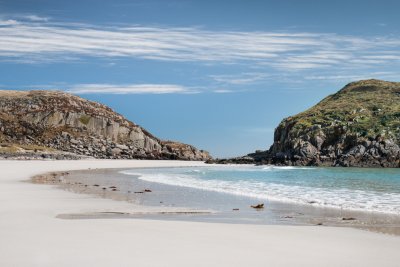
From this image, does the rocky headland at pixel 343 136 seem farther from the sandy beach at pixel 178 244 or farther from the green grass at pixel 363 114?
the sandy beach at pixel 178 244

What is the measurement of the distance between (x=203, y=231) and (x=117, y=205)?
685 cm

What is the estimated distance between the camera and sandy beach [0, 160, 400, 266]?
793 cm

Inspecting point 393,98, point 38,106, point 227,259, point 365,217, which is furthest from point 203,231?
point 38,106

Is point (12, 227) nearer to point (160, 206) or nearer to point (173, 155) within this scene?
point (160, 206)

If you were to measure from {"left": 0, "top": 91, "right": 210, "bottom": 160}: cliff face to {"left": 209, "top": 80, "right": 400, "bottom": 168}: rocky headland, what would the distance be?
94.2ft

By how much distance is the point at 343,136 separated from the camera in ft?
269

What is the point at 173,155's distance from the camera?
117 meters

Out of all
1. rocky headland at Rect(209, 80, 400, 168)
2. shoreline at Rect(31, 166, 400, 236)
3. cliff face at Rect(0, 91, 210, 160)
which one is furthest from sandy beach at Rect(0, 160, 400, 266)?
cliff face at Rect(0, 91, 210, 160)

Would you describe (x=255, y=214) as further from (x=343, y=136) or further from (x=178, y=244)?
(x=343, y=136)

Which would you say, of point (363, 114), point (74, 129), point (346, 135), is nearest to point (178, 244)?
point (346, 135)

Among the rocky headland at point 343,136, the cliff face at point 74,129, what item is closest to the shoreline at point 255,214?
the rocky headland at point 343,136

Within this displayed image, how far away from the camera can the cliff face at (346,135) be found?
7438 centimetres

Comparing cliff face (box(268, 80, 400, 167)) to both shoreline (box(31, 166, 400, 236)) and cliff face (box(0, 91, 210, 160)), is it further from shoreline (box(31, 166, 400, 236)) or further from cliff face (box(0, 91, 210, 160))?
shoreline (box(31, 166, 400, 236))

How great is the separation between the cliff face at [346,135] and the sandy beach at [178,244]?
206ft
